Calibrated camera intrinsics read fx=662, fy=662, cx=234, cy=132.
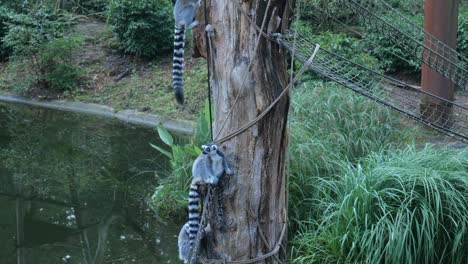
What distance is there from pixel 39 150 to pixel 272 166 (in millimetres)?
5633

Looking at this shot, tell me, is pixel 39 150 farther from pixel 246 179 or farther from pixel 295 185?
pixel 246 179

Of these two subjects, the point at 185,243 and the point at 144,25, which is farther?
the point at 144,25

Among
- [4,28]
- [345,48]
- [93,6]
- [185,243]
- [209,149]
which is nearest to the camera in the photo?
[209,149]

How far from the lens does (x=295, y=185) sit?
17.3 ft

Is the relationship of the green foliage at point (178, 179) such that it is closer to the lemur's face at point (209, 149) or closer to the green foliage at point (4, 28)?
the lemur's face at point (209, 149)

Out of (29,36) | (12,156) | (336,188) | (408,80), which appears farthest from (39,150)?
(408,80)

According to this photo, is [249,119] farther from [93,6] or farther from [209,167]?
[93,6]

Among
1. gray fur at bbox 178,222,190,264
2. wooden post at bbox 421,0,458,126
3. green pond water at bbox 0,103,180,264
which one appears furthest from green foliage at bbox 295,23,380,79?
gray fur at bbox 178,222,190,264

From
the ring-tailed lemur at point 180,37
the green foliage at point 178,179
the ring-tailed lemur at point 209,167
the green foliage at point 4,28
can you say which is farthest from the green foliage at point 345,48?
the green foliage at point 4,28

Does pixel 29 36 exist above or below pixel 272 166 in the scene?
below

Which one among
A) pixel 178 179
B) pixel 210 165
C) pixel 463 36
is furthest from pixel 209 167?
pixel 463 36

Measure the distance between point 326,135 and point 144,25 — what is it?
17.9 feet

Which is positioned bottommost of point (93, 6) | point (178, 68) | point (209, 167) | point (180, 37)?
point (93, 6)

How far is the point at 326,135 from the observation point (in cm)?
584
